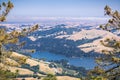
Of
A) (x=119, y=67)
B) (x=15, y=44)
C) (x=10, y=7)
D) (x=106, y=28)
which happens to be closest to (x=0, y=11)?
(x=10, y=7)

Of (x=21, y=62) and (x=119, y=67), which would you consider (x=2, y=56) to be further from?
(x=119, y=67)

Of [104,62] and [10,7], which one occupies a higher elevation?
[10,7]

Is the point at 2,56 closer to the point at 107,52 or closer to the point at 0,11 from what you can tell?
the point at 0,11

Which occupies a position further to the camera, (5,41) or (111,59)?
(5,41)

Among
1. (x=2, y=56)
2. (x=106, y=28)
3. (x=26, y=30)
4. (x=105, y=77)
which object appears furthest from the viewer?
(x=26, y=30)

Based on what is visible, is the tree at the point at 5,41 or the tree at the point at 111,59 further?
the tree at the point at 5,41

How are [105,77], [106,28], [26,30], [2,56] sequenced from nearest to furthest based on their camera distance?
1. [105,77]
2. [106,28]
3. [2,56]
4. [26,30]

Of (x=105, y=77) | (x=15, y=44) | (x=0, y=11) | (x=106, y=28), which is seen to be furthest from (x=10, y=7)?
(x=105, y=77)

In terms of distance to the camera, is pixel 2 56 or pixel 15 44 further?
pixel 15 44

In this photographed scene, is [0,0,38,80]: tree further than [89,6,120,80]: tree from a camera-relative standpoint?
Yes

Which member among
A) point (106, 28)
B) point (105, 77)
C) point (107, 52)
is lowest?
point (105, 77)
